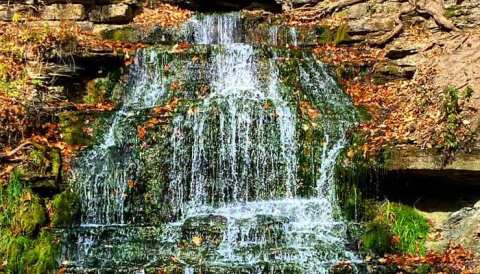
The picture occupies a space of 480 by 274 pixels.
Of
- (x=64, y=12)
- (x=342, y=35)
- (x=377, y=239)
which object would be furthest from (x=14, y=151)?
(x=342, y=35)

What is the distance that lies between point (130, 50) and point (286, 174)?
15.2ft

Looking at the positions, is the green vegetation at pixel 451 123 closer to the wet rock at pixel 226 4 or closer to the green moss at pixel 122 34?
the green moss at pixel 122 34

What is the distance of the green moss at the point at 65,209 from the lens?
7.95 meters

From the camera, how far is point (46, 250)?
710cm

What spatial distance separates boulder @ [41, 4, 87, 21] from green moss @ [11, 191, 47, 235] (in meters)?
6.08

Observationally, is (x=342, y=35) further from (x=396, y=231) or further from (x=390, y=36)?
(x=396, y=231)

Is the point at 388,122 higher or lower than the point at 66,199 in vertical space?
higher

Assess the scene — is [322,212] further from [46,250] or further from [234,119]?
[46,250]

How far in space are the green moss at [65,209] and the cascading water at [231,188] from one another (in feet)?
0.52

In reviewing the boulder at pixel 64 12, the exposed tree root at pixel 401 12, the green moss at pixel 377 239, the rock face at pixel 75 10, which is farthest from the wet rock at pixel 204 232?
the boulder at pixel 64 12

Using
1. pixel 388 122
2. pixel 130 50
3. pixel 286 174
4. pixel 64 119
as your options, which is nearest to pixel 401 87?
pixel 388 122

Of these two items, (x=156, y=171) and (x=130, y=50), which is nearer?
(x=156, y=171)

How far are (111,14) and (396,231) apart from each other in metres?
8.17

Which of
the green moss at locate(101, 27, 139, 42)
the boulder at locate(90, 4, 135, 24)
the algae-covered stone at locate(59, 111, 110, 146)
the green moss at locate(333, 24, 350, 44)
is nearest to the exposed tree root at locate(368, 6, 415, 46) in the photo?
the green moss at locate(333, 24, 350, 44)
